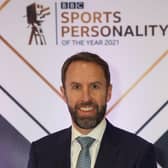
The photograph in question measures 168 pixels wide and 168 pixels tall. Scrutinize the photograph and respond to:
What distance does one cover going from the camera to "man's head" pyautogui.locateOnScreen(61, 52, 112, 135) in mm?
1690

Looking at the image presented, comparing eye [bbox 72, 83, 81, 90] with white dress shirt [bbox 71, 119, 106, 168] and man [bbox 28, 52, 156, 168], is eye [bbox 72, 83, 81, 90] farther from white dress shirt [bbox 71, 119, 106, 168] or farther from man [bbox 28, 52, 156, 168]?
white dress shirt [bbox 71, 119, 106, 168]

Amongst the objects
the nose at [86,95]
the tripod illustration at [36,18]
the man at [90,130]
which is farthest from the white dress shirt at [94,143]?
the tripod illustration at [36,18]

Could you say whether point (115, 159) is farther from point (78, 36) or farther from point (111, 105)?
point (78, 36)

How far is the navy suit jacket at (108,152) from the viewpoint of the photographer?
1.62m

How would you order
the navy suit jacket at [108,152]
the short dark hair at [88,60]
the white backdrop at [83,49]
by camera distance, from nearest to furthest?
1. the navy suit jacket at [108,152]
2. the short dark hair at [88,60]
3. the white backdrop at [83,49]

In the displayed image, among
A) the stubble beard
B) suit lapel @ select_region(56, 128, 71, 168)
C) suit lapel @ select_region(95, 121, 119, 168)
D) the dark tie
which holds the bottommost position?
suit lapel @ select_region(95, 121, 119, 168)

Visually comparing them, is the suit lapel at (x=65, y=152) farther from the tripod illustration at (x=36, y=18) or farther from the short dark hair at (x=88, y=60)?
the tripod illustration at (x=36, y=18)

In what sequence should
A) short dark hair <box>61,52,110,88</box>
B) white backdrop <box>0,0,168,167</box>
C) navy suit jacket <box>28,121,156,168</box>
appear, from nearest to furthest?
1. navy suit jacket <box>28,121,156,168</box>
2. short dark hair <box>61,52,110,88</box>
3. white backdrop <box>0,0,168,167</box>

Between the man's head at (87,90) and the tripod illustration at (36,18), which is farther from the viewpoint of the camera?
the tripod illustration at (36,18)

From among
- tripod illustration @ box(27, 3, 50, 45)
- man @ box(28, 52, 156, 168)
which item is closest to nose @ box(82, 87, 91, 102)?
man @ box(28, 52, 156, 168)

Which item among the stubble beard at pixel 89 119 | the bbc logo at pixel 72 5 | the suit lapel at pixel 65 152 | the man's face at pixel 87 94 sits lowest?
the suit lapel at pixel 65 152

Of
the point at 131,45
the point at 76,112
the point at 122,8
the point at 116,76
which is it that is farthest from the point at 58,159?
the point at 122,8

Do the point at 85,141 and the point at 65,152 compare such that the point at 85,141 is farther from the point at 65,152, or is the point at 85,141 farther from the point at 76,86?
the point at 76,86

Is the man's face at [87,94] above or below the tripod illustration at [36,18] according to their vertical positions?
below
